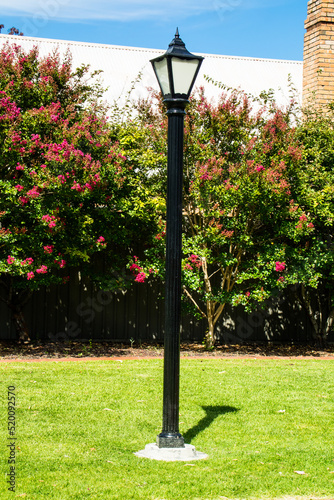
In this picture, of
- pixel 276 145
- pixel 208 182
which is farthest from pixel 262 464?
pixel 276 145

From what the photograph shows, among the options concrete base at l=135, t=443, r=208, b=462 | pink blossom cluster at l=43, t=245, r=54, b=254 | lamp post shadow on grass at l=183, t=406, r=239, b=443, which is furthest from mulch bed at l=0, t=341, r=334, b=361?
concrete base at l=135, t=443, r=208, b=462

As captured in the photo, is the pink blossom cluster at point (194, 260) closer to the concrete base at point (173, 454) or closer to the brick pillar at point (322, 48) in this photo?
the brick pillar at point (322, 48)

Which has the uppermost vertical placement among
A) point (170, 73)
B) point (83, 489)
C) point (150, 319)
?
point (170, 73)

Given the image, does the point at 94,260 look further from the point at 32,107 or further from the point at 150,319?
the point at 32,107

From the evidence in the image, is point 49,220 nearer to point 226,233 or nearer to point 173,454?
point 226,233

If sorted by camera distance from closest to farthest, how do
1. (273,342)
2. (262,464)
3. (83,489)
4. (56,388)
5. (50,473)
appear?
(83,489)
(50,473)
(262,464)
(56,388)
(273,342)

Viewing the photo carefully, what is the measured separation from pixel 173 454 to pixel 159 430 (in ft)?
2.76

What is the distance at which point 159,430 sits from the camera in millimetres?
5828

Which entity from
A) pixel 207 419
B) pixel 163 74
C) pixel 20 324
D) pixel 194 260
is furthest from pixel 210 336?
pixel 163 74

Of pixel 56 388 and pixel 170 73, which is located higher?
pixel 170 73

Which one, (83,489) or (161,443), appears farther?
(161,443)

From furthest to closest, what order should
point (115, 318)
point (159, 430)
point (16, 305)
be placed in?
point (115, 318)
point (16, 305)
point (159, 430)

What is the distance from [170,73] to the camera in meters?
5.10

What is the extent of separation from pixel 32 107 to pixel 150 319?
182 inches
